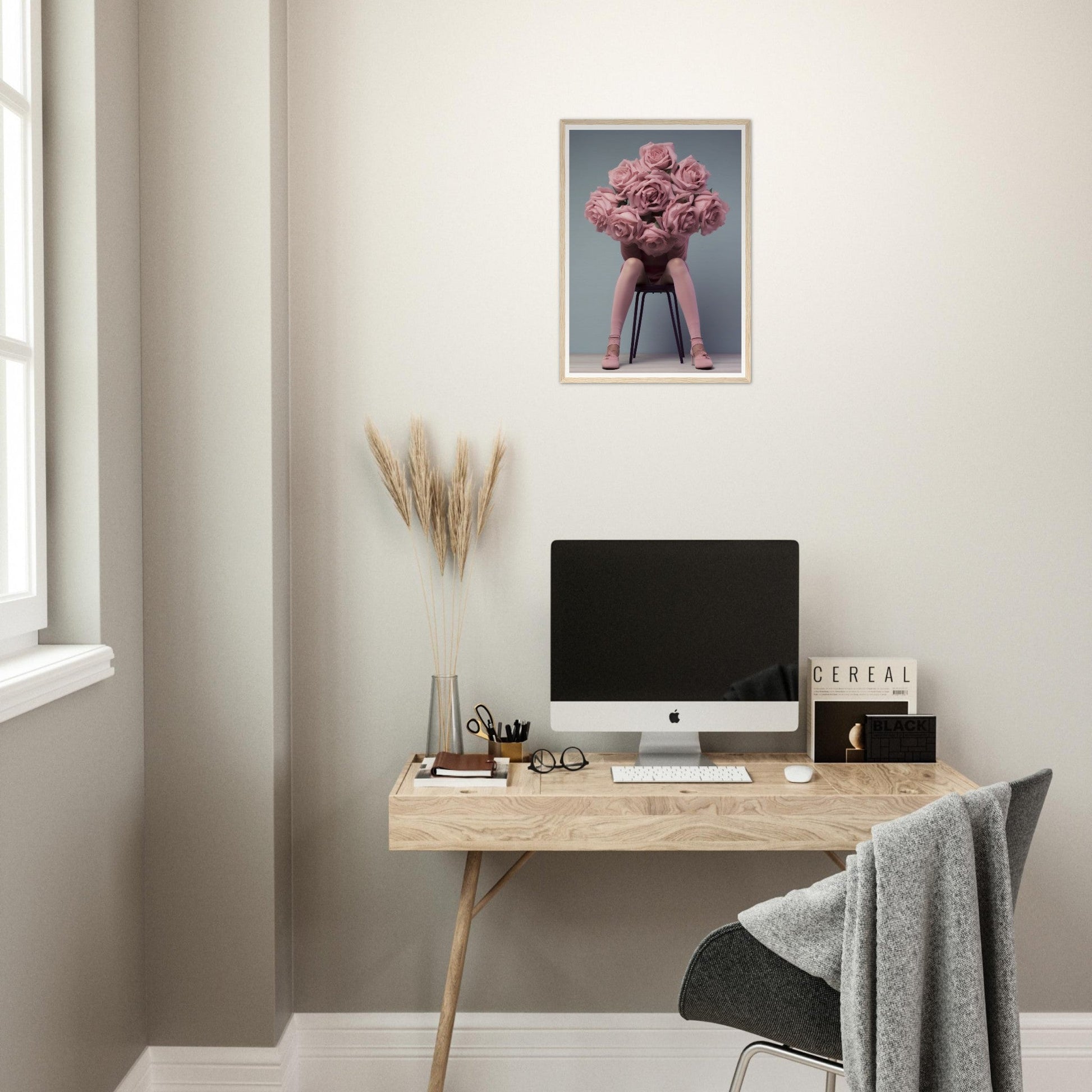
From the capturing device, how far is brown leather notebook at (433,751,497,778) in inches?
78.5

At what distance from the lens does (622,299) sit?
7.39 ft

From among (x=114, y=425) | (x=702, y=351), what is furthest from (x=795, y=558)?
(x=114, y=425)

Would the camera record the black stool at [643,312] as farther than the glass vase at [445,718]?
Yes

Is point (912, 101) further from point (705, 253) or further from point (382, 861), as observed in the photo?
point (382, 861)

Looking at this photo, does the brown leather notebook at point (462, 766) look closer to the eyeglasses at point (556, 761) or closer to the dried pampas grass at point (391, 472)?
the eyeglasses at point (556, 761)

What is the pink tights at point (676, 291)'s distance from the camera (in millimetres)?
2254

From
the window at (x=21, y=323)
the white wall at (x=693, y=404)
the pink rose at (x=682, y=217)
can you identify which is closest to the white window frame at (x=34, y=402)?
the window at (x=21, y=323)

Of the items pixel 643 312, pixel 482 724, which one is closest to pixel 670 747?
pixel 482 724

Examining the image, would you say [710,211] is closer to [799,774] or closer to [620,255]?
[620,255]

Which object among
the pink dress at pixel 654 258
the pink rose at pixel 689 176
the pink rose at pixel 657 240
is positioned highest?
the pink rose at pixel 689 176

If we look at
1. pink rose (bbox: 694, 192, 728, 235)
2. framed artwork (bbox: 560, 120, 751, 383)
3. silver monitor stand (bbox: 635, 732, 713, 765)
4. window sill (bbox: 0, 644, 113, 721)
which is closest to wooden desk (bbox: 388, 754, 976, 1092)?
silver monitor stand (bbox: 635, 732, 713, 765)

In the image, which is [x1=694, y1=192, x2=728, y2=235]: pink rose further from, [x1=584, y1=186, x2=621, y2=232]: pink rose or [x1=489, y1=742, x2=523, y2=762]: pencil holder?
[x1=489, y1=742, x2=523, y2=762]: pencil holder

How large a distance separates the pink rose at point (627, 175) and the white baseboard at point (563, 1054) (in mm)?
1951

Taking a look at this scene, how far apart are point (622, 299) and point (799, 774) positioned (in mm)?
1135
